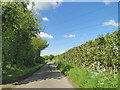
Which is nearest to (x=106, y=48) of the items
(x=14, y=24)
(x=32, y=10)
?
(x=14, y=24)

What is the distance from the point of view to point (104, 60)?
6.40 metres

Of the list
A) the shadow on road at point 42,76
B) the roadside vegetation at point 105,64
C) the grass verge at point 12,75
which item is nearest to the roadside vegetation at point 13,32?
the grass verge at point 12,75

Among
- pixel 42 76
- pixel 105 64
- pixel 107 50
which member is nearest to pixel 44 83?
pixel 42 76

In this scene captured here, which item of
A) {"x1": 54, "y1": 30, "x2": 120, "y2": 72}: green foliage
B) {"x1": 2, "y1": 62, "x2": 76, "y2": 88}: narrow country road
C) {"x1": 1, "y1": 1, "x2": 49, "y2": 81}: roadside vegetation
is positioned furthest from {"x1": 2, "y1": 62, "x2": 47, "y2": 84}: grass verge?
{"x1": 54, "y1": 30, "x2": 120, "y2": 72}: green foliage

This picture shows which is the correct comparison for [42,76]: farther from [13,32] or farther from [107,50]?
[107,50]

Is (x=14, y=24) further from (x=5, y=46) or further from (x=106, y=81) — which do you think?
(x=106, y=81)

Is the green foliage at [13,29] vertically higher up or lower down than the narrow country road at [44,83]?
higher up

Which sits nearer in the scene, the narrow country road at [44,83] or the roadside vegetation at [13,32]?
the narrow country road at [44,83]

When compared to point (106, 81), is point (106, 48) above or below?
above

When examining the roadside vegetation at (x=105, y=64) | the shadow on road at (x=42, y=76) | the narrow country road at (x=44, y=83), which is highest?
the roadside vegetation at (x=105, y=64)

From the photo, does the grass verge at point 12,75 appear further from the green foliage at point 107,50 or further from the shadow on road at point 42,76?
the green foliage at point 107,50

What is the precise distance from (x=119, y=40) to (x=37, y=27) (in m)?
9.25

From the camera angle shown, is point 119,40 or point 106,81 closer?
point 106,81

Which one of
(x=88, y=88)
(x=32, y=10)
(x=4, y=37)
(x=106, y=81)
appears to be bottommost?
(x=88, y=88)
